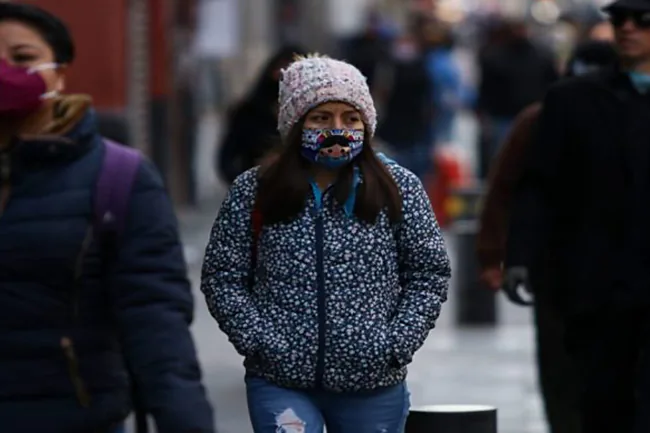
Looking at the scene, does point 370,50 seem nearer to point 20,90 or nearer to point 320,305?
point 20,90

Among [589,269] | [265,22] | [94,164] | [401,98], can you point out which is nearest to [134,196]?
[94,164]

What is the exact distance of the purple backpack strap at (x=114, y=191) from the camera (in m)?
5.63

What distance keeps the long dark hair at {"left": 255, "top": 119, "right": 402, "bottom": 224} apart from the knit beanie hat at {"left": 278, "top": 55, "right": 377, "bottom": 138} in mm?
49

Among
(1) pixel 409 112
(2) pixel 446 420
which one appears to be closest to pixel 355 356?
(2) pixel 446 420

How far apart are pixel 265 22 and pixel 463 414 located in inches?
1210

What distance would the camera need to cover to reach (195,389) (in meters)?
5.61

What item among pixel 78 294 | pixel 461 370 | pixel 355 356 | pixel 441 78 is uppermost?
pixel 78 294

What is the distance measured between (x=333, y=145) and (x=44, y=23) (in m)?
1.00

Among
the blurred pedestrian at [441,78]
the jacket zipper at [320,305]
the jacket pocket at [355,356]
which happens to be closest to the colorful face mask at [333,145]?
the jacket zipper at [320,305]

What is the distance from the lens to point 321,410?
553 centimetres

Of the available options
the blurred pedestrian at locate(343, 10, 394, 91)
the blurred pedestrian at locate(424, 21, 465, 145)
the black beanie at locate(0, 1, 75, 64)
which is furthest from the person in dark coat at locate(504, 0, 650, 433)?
the blurred pedestrian at locate(424, 21, 465, 145)

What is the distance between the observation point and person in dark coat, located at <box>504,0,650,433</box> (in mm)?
7172

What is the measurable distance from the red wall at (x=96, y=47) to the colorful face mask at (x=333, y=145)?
7741 mm

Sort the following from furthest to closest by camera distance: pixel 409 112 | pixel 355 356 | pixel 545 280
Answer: pixel 409 112 < pixel 545 280 < pixel 355 356
